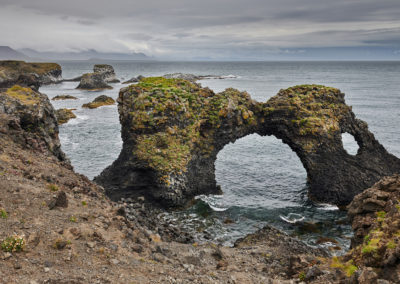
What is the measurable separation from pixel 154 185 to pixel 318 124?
24583 millimetres

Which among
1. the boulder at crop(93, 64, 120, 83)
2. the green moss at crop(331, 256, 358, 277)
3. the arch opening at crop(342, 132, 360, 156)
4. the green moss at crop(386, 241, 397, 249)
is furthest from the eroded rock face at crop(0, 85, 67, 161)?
the boulder at crop(93, 64, 120, 83)

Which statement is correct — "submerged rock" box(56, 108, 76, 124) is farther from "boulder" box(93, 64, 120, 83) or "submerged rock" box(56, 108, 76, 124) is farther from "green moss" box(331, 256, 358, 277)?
"boulder" box(93, 64, 120, 83)

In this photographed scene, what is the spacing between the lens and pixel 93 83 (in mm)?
161750

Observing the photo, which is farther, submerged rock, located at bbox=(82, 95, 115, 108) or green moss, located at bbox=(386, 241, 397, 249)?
submerged rock, located at bbox=(82, 95, 115, 108)

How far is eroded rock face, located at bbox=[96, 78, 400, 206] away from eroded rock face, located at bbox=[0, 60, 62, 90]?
28.9 metres

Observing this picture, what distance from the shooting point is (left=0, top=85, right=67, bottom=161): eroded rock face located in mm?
32656

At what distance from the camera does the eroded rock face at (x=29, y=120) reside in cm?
3266

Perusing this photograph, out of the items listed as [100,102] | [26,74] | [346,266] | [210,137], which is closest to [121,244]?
[346,266]

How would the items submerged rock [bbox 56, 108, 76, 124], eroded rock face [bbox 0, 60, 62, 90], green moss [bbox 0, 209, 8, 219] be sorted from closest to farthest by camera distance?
green moss [bbox 0, 209, 8, 219], eroded rock face [bbox 0, 60, 62, 90], submerged rock [bbox 56, 108, 76, 124]

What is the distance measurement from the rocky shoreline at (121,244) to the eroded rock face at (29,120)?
0.21m

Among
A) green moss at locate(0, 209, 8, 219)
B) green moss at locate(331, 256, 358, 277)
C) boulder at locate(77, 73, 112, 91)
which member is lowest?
green moss at locate(331, 256, 358, 277)

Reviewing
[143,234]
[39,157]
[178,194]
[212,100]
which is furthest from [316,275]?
[212,100]

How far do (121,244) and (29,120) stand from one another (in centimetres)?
2354

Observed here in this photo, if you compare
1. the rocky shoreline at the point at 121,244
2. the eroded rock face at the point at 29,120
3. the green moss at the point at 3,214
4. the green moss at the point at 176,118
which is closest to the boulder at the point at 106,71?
the green moss at the point at 176,118
